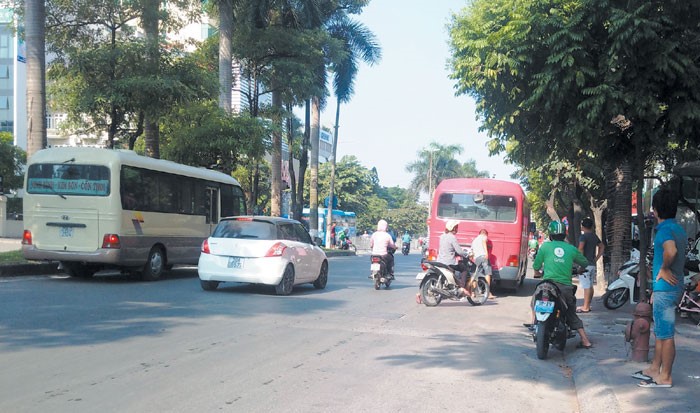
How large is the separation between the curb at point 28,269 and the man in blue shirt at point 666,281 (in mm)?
13789

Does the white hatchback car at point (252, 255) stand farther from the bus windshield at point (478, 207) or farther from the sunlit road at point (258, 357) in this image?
the bus windshield at point (478, 207)

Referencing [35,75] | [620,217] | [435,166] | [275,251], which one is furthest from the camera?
[435,166]

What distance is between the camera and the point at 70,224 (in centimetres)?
1460

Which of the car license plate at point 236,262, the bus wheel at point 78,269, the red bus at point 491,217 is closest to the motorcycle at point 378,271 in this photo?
the red bus at point 491,217

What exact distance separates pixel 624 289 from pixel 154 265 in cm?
1072

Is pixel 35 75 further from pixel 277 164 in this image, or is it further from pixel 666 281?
pixel 277 164

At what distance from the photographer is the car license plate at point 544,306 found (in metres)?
8.07

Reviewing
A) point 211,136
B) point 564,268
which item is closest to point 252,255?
point 564,268

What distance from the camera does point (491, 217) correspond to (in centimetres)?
1695

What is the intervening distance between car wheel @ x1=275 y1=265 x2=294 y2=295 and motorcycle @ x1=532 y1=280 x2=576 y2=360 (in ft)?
21.3

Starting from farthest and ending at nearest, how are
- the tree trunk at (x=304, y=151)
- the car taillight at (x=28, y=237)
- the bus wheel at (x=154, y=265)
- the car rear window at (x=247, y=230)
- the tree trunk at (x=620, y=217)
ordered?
1. the tree trunk at (x=304, y=151)
2. the bus wheel at (x=154, y=265)
3. the car taillight at (x=28, y=237)
4. the tree trunk at (x=620, y=217)
5. the car rear window at (x=247, y=230)

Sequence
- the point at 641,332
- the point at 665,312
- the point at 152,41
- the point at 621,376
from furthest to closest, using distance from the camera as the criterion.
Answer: the point at 152,41 < the point at 641,332 < the point at 621,376 < the point at 665,312

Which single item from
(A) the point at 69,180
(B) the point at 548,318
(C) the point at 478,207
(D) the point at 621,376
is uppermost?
(A) the point at 69,180

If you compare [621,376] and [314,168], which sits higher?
[314,168]
